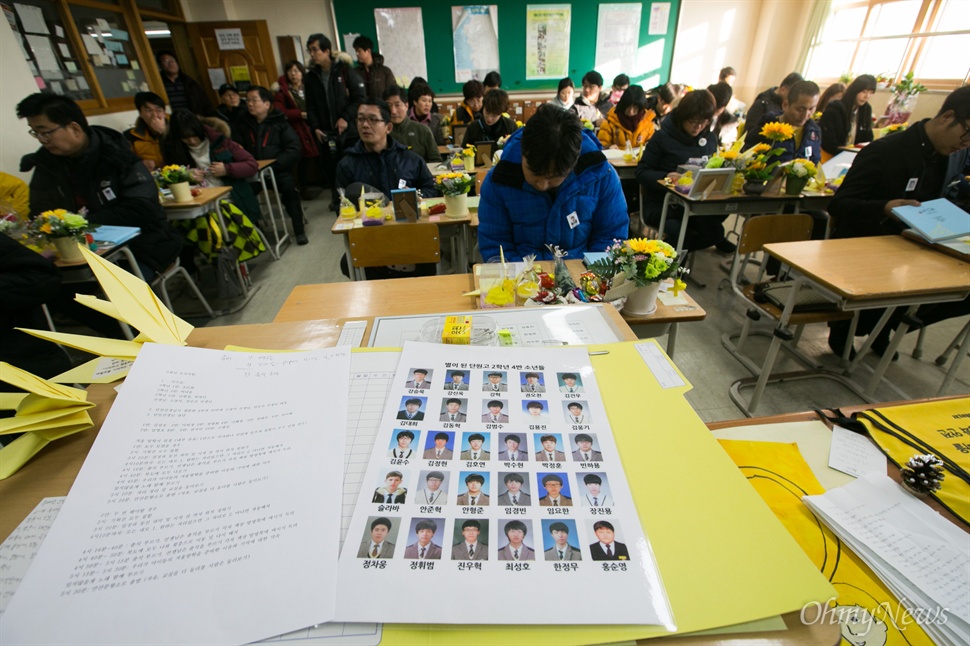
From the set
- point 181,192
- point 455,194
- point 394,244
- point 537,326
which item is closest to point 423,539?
point 537,326

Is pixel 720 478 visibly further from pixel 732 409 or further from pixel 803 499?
pixel 732 409

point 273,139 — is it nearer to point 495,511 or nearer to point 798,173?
point 798,173

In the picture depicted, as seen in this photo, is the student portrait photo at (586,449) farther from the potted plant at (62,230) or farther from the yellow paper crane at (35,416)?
the potted plant at (62,230)

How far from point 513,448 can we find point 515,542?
118 mm

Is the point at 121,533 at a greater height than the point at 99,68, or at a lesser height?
lesser

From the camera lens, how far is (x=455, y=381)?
0.63 meters

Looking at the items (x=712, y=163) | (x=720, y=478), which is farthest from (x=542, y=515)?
(x=712, y=163)

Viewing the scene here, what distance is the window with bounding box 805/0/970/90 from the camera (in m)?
5.33

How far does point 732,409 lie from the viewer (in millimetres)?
2219

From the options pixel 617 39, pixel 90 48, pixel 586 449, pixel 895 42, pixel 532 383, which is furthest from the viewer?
pixel 617 39

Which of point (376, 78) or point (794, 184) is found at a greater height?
point (376, 78)

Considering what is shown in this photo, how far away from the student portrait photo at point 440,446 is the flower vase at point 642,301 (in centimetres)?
105

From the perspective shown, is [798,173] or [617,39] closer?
[798,173]

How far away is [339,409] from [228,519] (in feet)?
0.58
